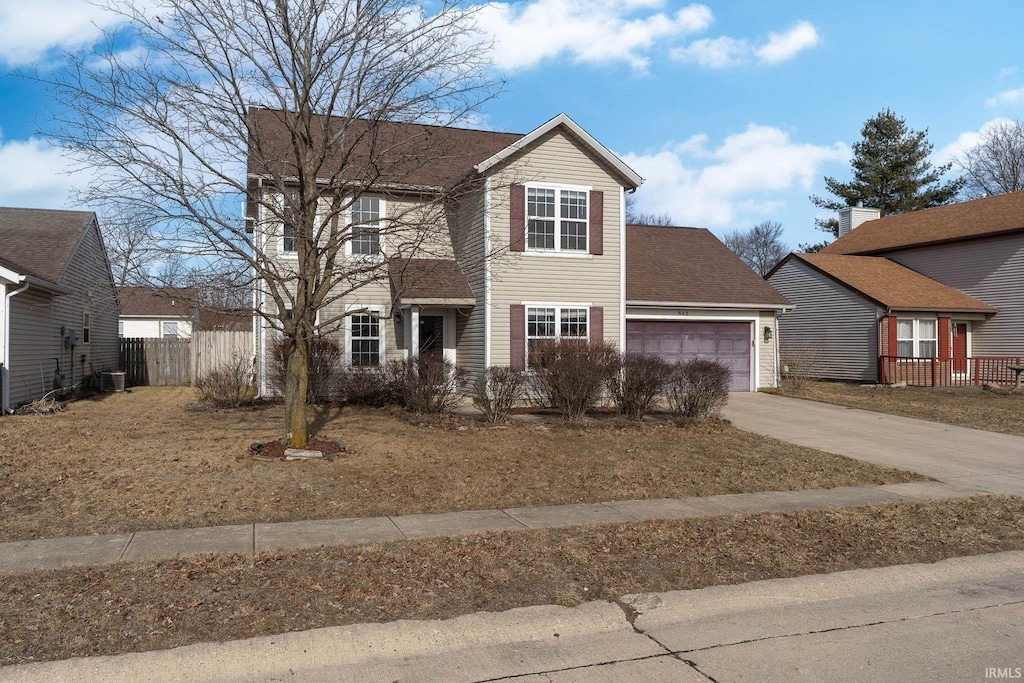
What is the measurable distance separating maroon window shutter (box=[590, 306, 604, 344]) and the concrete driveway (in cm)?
341

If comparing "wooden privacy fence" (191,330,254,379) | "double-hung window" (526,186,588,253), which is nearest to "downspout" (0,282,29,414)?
"wooden privacy fence" (191,330,254,379)

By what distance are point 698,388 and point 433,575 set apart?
937cm

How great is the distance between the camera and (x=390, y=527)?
23.8ft

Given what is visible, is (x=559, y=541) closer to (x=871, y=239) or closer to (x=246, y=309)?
(x=246, y=309)

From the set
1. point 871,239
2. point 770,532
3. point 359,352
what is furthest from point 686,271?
point 770,532

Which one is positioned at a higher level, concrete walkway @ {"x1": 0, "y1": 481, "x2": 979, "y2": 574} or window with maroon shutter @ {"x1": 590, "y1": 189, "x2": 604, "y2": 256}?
window with maroon shutter @ {"x1": 590, "y1": 189, "x2": 604, "y2": 256}

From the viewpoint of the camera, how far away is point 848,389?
76.8ft

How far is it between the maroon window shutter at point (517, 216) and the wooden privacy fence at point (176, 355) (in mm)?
11234

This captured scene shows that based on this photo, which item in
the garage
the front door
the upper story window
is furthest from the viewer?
the garage

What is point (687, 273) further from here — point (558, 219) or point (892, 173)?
point (892, 173)

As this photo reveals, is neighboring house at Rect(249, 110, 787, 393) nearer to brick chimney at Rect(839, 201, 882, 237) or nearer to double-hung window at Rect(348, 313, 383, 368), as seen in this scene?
double-hung window at Rect(348, 313, 383, 368)

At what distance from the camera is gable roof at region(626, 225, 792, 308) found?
21.3 m

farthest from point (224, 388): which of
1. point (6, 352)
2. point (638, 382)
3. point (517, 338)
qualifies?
point (638, 382)

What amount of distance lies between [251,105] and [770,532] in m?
8.78
